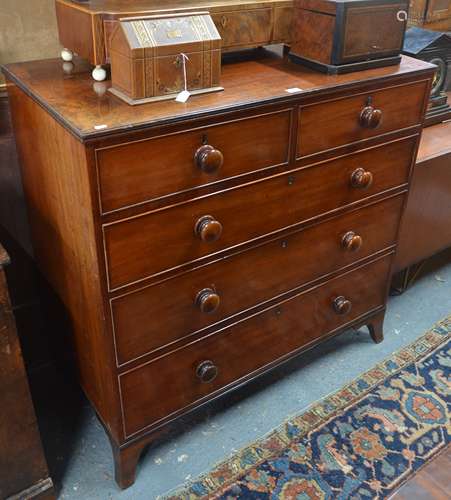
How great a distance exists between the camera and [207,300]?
1449 mm

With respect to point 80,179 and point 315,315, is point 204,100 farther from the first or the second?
point 315,315

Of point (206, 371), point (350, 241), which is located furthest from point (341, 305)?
point (206, 371)

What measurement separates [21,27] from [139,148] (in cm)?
63

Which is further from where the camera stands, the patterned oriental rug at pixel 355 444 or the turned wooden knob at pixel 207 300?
the patterned oriental rug at pixel 355 444

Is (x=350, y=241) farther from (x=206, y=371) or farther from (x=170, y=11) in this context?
(x=170, y=11)

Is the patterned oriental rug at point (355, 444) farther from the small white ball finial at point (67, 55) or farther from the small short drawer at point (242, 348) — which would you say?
the small white ball finial at point (67, 55)

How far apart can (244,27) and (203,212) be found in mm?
524

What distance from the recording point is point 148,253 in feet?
4.29

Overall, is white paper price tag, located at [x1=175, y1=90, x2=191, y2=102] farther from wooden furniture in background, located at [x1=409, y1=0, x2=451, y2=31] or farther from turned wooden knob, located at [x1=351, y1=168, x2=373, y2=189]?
wooden furniture in background, located at [x1=409, y1=0, x2=451, y2=31]

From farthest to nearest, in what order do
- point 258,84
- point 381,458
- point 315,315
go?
point 315,315
point 381,458
point 258,84

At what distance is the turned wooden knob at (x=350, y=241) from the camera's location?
173 centimetres

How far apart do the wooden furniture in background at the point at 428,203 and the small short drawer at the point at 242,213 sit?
31 cm

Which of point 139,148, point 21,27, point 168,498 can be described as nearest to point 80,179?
point 139,148

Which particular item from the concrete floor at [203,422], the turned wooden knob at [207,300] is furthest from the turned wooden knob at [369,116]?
the concrete floor at [203,422]
